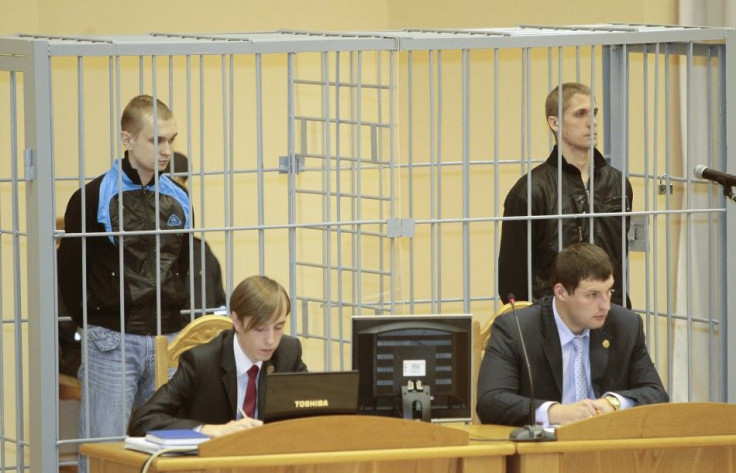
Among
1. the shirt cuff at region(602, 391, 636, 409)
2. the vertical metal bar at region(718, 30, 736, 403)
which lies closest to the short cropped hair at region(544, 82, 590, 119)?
the vertical metal bar at region(718, 30, 736, 403)

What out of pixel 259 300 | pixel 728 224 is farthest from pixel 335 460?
pixel 728 224

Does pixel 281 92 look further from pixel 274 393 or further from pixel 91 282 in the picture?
pixel 274 393

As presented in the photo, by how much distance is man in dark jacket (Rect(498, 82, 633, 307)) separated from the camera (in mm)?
4535

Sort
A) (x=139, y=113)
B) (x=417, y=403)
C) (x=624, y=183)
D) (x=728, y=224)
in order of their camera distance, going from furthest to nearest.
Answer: (x=728, y=224) < (x=624, y=183) < (x=139, y=113) < (x=417, y=403)

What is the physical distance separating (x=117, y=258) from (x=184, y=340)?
1.42 feet

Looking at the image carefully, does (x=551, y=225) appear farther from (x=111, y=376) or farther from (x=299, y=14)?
(x=299, y=14)

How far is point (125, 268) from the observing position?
4242 mm

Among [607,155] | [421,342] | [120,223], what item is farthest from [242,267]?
[421,342]

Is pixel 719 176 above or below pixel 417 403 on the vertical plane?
above

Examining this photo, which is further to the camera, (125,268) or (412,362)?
(125,268)

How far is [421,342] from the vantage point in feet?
11.8

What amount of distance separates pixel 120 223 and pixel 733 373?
204cm

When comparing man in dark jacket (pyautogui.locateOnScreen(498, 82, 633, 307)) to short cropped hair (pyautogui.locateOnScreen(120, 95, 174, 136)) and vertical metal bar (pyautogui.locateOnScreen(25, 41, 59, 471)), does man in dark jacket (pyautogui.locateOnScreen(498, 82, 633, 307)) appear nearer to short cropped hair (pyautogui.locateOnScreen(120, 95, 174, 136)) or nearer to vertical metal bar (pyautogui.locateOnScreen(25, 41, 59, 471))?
short cropped hair (pyautogui.locateOnScreen(120, 95, 174, 136))

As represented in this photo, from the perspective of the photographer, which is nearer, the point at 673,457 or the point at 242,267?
the point at 673,457
